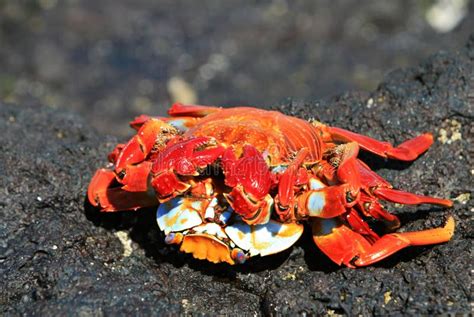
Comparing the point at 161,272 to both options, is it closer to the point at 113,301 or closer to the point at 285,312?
the point at 113,301

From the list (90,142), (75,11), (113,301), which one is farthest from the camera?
(75,11)

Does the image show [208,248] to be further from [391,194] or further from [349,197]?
[391,194]

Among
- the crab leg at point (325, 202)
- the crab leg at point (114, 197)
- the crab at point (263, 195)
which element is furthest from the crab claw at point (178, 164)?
the crab leg at point (325, 202)

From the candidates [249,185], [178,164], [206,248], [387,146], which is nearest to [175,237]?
[206,248]

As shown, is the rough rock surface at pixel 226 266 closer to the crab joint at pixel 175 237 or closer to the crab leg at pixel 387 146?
the crab leg at pixel 387 146

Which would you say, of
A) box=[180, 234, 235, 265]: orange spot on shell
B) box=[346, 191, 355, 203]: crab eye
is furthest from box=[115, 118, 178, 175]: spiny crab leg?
box=[346, 191, 355, 203]: crab eye

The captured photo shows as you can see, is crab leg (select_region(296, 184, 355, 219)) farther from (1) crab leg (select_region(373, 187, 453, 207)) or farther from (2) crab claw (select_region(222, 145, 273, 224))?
(1) crab leg (select_region(373, 187, 453, 207))

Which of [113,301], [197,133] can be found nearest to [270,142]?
[197,133]
